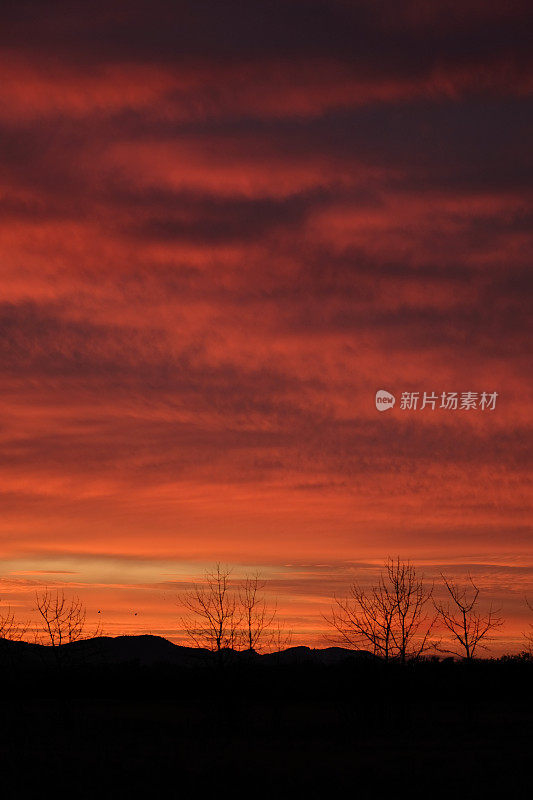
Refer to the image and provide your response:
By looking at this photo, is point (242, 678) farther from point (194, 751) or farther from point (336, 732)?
point (194, 751)

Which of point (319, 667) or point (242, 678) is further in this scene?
point (319, 667)

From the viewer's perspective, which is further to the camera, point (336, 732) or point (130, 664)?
point (130, 664)

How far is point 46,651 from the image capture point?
1948 inches

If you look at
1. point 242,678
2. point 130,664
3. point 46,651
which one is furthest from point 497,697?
point 130,664

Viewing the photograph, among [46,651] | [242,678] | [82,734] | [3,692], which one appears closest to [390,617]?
[242,678]

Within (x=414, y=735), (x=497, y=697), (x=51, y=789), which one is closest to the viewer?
(x=51, y=789)

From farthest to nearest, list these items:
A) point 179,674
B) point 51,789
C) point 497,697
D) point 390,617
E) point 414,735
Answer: point 179,674
point 497,697
point 390,617
point 414,735
point 51,789

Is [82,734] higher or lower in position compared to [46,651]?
lower

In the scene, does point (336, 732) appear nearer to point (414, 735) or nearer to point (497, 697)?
point (414, 735)

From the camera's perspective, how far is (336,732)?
42.6 metres

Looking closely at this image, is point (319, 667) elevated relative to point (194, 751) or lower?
elevated

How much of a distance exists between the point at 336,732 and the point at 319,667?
51.9 m

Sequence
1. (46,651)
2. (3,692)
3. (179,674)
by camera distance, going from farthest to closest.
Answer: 1. (179,674)
2. (3,692)
3. (46,651)

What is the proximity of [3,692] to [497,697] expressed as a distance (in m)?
36.4
